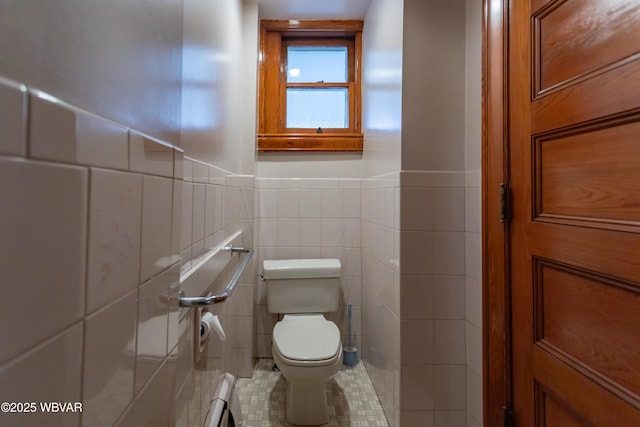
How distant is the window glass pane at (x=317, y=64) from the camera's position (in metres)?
2.33

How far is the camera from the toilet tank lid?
194cm

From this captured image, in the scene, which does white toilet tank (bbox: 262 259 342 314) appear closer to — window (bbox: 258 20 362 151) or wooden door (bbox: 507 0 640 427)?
window (bbox: 258 20 362 151)

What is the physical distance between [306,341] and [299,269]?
1.60ft

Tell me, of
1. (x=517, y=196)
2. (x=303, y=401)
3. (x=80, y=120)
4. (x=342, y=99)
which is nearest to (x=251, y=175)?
(x=342, y=99)

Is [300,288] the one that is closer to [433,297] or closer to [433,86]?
[433,297]

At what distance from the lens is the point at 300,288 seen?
1.94 metres

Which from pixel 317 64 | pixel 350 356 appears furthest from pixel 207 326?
pixel 317 64

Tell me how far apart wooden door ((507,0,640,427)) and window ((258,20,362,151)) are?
4.41 feet

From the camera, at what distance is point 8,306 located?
22cm

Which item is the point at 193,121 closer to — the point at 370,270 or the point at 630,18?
the point at 630,18

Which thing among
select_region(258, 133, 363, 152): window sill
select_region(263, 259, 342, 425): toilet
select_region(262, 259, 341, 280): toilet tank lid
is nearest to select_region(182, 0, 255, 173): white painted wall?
select_region(258, 133, 363, 152): window sill

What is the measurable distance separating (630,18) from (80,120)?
104 cm

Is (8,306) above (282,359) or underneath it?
above

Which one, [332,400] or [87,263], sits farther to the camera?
[332,400]
